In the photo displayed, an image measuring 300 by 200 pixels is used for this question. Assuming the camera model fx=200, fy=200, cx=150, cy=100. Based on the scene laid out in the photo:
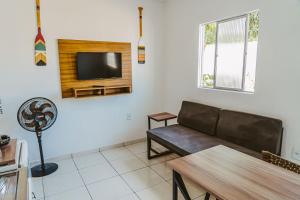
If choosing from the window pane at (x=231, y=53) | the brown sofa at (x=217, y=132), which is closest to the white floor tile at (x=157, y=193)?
the brown sofa at (x=217, y=132)

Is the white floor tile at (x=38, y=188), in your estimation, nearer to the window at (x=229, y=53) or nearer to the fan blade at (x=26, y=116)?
the fan blade at (x=26, y=116)

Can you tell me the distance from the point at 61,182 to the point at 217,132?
7.13 ft

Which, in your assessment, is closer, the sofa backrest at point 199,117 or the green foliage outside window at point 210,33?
the sofa backrest at point 199,117

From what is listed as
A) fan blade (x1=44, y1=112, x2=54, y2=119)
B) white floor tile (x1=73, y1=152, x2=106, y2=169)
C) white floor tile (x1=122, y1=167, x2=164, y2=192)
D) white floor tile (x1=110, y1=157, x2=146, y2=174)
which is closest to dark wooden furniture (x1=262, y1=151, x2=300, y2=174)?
white floor tile (x1=122, y1=167, x2=164, y2=192)

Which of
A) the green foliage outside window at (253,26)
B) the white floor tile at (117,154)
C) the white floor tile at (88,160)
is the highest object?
the green foliage outside window at (253,26)

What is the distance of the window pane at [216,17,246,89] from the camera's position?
2636mm

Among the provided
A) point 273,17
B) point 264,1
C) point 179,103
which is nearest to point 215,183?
point 273,17

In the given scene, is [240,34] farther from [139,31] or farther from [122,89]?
[122,89]

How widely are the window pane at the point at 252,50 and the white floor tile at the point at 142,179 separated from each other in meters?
1.70

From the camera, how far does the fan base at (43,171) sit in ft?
9.06

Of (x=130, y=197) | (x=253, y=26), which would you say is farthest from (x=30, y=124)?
(x=253, y=26)

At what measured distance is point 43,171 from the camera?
2803 millimetres

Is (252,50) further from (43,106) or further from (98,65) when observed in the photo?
(43,106)

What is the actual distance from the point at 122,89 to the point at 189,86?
118cm
